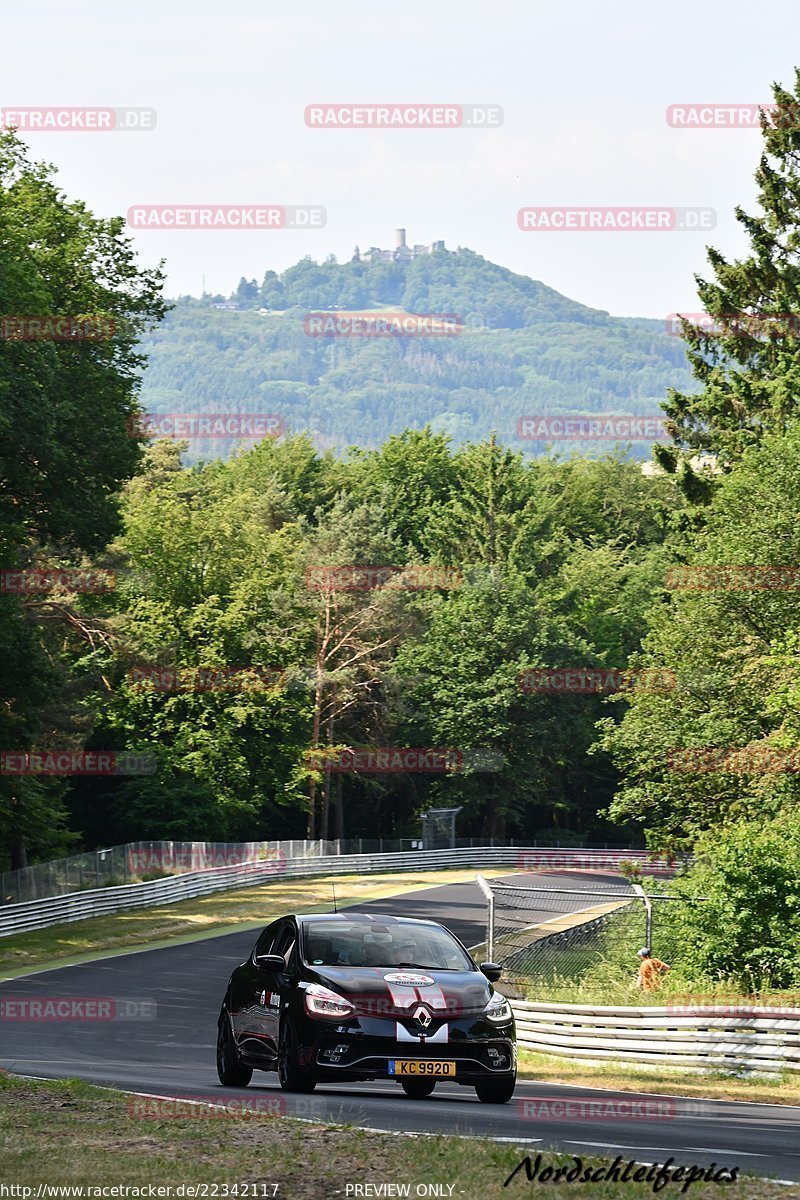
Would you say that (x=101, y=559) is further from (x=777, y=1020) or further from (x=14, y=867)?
(x=777, y=1020)

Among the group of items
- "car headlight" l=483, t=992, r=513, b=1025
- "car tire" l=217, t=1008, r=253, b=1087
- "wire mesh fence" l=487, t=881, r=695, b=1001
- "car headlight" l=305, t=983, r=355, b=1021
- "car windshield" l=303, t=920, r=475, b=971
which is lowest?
"wire mesh fence" l=487, t=881, r=695, b=1001

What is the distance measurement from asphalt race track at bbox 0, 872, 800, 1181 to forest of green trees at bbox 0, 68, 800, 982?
8.60 meters

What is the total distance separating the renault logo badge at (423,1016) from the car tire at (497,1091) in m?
1.06

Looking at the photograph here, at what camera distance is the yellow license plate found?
13102mm

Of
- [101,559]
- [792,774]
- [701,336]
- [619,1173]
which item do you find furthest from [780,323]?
[619,1173]

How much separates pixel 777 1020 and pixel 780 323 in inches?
1535

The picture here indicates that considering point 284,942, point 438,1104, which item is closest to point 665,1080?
point 438,1104

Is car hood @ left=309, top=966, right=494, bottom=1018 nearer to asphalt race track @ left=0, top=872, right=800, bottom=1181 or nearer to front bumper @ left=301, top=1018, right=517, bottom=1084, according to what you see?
front bumper @ left=301, top=1018, right=517, bottom=1084

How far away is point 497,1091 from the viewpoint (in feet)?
46.1

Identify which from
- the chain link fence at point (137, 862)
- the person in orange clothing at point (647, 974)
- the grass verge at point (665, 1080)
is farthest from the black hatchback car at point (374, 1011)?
the chain link fence at point (137, 862)

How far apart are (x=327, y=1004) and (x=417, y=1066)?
845 millimetres

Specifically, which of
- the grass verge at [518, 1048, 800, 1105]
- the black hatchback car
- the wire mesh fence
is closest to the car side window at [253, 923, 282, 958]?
the black hatchback car

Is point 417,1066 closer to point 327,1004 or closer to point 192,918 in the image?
point 327,1004

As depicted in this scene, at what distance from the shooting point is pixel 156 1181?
862 cm
